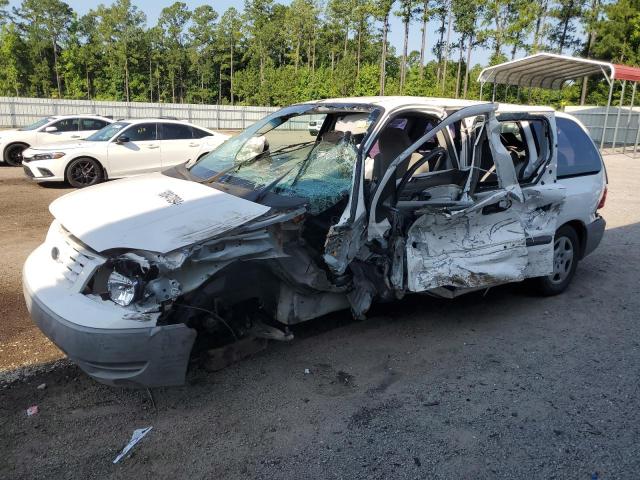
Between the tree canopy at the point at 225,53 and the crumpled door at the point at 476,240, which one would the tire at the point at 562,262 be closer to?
the crumpled door at the point at 476,240

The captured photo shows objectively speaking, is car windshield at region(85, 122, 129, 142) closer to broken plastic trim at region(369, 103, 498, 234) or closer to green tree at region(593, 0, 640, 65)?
broken plastic trim at region(369, 103, 498, 234)

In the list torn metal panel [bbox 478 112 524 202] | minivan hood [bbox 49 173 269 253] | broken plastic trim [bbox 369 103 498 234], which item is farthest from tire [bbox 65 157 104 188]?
torn metal panel [bbox 478 112 524 202]

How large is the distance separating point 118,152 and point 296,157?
8.25 meters

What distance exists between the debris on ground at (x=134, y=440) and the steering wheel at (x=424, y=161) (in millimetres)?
2320

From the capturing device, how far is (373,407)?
3.16 metres

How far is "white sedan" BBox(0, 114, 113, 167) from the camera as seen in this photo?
1368 centimetres

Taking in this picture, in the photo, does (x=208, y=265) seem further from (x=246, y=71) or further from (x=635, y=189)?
(x=246, y=71)

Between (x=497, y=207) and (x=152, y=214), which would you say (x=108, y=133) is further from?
(x=497, y=207)

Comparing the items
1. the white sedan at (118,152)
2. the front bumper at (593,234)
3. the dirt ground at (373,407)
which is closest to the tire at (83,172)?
the white sedan at (118,152)

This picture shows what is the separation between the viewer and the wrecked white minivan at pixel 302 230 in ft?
9.20

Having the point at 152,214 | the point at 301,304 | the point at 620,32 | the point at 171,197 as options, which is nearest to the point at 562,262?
the point at 301,304

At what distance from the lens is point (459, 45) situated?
47094mm

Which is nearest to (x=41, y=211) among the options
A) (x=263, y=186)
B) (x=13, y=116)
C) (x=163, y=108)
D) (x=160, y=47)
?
(x=263, y=186)

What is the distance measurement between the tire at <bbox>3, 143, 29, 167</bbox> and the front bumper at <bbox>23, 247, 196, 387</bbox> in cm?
1333
